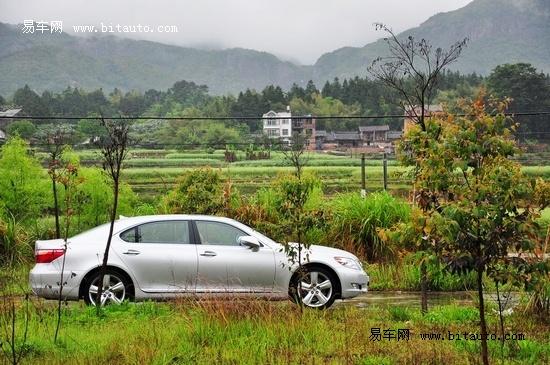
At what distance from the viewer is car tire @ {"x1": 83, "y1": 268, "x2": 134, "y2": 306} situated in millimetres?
9953

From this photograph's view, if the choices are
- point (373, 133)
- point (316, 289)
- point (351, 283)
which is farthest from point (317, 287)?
point (373, 133)

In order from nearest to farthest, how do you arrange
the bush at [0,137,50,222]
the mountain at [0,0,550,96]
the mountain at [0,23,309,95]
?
1. the bush at [0,137,50,222]
2. the mountain at [0,23,309,95]
3. the mountain at [0,0,550,96]

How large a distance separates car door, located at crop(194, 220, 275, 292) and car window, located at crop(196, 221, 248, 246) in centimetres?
11

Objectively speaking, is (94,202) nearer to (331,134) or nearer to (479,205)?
(479,205)

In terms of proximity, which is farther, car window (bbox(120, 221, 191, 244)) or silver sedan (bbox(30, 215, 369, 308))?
car window (bbox(120, 221, 191, 244))

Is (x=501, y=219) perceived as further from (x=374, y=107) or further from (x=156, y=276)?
(x=374, y=107)

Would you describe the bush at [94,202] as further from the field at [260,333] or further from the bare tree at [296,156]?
the field at [260,333]

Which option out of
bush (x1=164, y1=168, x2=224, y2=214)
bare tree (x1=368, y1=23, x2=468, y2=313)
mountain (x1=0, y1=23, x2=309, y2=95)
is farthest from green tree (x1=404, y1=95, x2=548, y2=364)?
mountain (x1=0, y1=23, x2=309, y2=95)

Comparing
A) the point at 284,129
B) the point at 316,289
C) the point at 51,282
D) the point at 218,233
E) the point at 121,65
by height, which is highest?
the point at 121,65

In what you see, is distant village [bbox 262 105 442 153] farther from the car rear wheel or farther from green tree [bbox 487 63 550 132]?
the car rear wheel

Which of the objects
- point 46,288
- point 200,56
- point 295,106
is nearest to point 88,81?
point 295,106

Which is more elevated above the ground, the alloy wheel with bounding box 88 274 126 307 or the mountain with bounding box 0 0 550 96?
the mountain with bounding box 0 0 550 96

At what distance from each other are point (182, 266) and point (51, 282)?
1802mm

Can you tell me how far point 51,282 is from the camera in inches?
386
